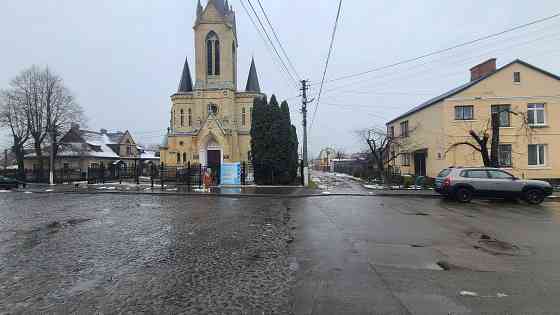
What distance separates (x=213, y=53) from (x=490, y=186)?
36223 mm

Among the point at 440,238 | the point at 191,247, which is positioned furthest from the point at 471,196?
the point at 191,247

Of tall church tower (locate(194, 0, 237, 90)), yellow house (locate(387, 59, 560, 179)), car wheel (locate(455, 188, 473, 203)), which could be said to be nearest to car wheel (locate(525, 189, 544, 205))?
car wheel (locate(455, 188, 473, 203))

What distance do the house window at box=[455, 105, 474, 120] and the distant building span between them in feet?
105

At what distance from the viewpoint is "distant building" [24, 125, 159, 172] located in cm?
4236

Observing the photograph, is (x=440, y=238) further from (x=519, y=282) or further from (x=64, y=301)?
(x=64, y=301)

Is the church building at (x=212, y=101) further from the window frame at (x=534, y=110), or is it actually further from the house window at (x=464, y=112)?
the window frame at (x=534, y=110)

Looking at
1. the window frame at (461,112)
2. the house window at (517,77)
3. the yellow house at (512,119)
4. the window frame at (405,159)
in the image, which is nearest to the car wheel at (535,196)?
the yellow house at (512,119)

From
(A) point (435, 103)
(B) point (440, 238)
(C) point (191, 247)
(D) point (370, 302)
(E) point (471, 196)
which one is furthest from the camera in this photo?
(A) point (435, 103)

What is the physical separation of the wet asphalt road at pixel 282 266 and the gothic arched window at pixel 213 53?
113 ft

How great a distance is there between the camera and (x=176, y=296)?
13.1 ft

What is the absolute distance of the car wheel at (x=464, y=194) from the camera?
14406 mm

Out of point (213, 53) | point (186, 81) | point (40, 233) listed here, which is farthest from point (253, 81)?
point (40, 233)

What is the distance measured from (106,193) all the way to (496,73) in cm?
2986

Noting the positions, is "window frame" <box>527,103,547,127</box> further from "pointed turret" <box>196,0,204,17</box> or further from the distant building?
"pointed turret" <box>196,0,204,17</box>
